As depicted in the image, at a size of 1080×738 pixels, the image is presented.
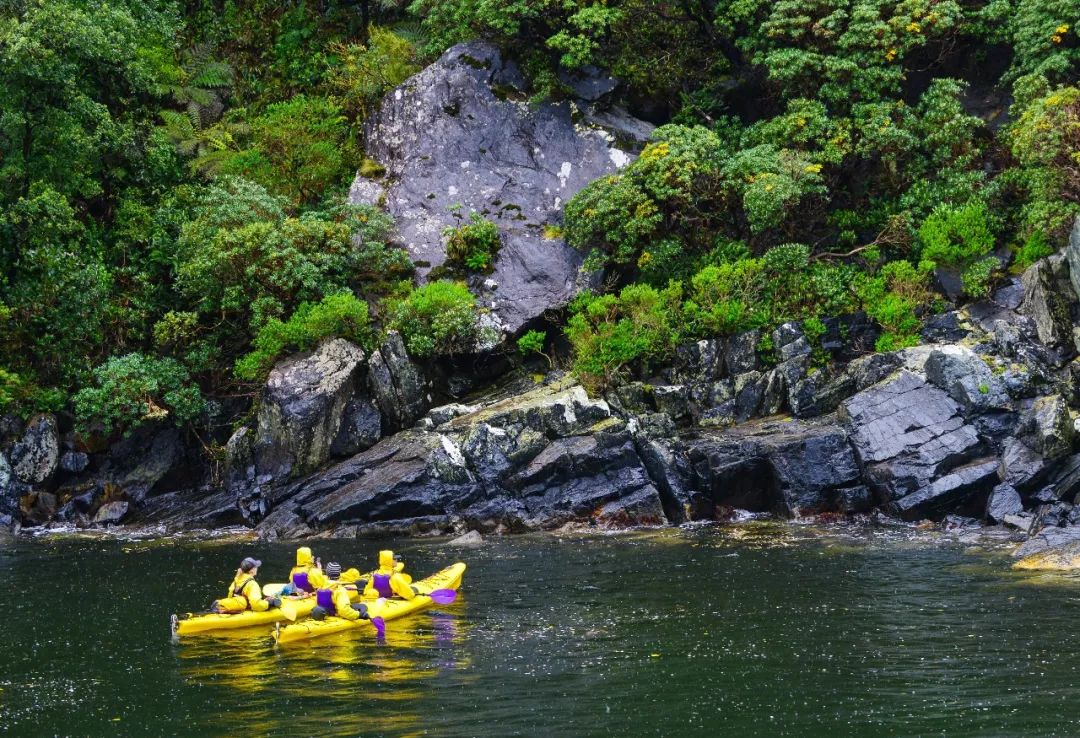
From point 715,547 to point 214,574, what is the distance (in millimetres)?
10074

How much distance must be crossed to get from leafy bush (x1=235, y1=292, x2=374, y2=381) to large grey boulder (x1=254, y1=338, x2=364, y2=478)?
2.43 feet

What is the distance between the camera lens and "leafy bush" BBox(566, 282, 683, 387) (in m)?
28.5

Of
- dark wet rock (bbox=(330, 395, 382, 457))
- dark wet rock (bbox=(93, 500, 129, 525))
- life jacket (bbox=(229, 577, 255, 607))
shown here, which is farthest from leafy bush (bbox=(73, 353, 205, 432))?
life jacket (bbox=(229, 577, 255, 607))

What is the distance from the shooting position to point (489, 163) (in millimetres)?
34500

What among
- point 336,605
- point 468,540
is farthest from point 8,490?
point 336,605

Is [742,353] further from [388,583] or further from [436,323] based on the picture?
[388,583]

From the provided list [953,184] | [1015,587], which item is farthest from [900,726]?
[953,184]

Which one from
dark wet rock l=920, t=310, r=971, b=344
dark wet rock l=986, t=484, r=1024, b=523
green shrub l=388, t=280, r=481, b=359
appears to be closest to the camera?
dark wet rock l=986, t=484, r=1024, b=523

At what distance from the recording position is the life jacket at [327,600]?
1877 centimetres

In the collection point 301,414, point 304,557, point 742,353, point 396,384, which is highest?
point 396,384

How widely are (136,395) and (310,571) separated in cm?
1158

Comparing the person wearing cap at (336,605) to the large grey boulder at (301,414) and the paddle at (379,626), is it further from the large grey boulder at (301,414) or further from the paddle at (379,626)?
the large grey boulder at (301,414)

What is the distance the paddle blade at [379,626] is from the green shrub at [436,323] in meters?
11.4

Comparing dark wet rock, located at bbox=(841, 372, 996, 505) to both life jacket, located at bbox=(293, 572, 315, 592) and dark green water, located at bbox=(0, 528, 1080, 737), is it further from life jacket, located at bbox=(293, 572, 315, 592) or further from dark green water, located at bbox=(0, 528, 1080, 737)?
life jacket, located at bbox=(293, 572, 315, 592)
